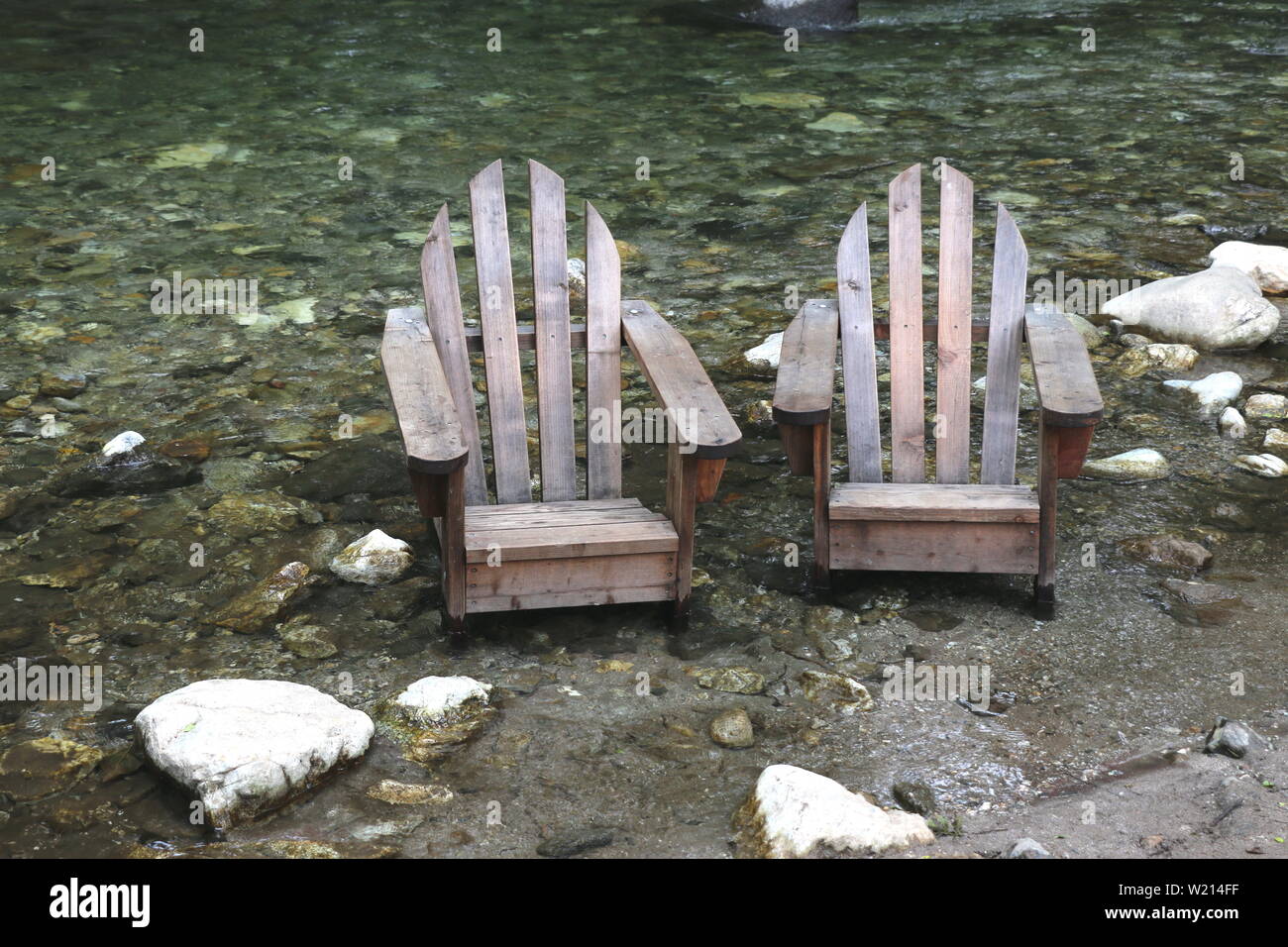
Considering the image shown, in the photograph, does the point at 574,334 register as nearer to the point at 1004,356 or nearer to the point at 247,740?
the point at 1004,356

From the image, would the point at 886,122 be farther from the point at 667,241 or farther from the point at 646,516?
the point at 646,516

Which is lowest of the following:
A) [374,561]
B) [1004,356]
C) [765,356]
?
[374,561]

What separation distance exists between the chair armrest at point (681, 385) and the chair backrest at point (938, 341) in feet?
1.57

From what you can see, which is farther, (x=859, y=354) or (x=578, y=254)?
(x=578, y=254)

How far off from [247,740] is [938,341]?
1.90m

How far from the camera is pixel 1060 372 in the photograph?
284cm

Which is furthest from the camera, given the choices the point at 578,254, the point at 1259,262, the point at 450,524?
the point at 578,254

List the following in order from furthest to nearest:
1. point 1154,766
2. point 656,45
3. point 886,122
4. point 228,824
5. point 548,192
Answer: point 656,45 < point 886,122 < point 548,192 < point 1154,766 < point 228,824

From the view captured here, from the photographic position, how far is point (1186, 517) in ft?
10.7

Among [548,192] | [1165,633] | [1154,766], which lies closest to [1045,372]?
[1165,633]

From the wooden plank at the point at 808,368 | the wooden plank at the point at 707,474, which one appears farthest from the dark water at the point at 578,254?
the wooden plank at the point at 808,368

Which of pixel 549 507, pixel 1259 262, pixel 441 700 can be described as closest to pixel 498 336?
pixel 549 507

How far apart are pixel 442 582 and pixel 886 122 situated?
4705 millimetres

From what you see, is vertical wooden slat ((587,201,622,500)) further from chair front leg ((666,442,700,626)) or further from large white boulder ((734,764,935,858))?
large white boulder ((734,764,935,858))
